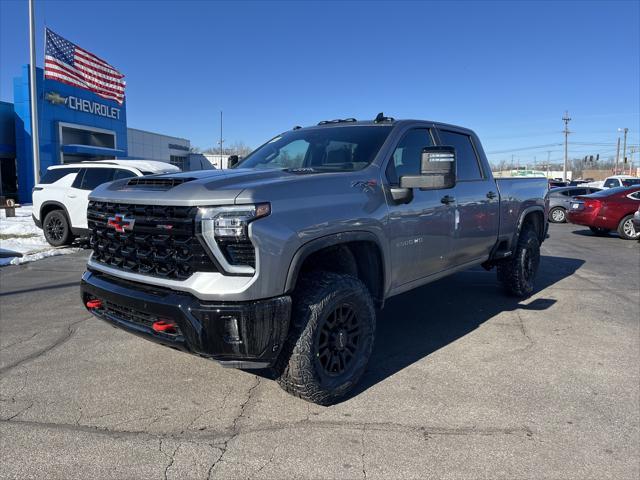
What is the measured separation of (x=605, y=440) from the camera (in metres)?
3.05

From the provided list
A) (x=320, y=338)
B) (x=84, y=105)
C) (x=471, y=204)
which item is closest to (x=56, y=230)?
(x=471, y=204)

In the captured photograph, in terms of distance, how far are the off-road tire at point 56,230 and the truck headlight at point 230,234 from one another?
9148 mm

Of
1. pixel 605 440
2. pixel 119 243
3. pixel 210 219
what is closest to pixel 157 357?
pixel 119 243

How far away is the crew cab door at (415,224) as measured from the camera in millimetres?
3971

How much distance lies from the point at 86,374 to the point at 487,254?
14.1 ft

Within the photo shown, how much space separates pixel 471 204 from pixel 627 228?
1155cm

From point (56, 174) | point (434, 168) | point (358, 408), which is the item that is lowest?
point (358, 408)

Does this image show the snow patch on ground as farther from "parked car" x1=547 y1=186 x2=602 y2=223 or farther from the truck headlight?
"parked car" x1=547 y1=186 x2=602 y2=223

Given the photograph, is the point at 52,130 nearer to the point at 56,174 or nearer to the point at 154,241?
the point at 56,174

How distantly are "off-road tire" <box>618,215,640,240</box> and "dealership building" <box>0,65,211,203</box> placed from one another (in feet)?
83.6

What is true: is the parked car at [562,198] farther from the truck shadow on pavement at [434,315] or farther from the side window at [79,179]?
the side window at [79,179]

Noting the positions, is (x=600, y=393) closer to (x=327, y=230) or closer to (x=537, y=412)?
(x=537, y=412)

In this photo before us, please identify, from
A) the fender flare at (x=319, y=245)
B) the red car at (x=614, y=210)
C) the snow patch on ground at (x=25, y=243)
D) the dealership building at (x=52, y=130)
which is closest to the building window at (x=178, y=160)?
the dealership building at (x=52, y=130)

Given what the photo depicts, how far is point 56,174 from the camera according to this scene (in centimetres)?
1115
